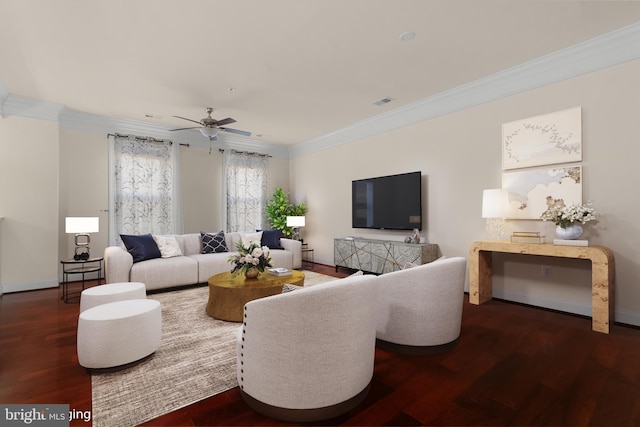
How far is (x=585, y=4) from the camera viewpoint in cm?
260

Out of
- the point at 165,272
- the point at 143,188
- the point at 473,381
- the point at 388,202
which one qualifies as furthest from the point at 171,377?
the point at 143,188

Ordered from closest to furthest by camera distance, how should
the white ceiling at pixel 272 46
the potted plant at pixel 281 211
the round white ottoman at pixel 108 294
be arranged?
1. the white ceiling at pixel 272 46
2. the round white ottoman at pixel 108 294
3. the potted plant at pixel 281 211

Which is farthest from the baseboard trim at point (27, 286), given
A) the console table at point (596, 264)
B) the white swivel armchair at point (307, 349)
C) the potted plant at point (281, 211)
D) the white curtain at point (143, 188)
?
the console table at point (596, 264)

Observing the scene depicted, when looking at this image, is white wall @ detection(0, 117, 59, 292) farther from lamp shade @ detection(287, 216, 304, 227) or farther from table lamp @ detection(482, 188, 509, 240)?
table lamp @ detection(482, 188, 509, 240)

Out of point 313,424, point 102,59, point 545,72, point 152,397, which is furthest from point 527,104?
point 102,59

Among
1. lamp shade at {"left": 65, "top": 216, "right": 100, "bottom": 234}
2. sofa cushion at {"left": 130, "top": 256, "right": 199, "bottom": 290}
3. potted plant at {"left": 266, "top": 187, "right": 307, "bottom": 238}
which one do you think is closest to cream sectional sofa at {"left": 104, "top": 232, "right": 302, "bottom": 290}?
sofa cushion at {"left": 130, "top": 256, "right": 199, "bottom": 290}

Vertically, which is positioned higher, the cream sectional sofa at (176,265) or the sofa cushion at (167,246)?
the sofa cushion at (167,246)

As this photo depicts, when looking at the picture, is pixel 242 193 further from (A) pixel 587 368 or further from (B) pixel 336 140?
(A) pixel 587 368

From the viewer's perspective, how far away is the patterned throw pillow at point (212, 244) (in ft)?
17.6

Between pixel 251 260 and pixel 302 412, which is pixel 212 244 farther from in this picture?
pixel 302 412

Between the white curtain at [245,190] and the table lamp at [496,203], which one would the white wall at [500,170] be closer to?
the table lamp at [496,203]

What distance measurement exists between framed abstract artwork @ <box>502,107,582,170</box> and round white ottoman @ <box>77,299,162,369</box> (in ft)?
14.2

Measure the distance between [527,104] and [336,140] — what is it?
3563 millimetres

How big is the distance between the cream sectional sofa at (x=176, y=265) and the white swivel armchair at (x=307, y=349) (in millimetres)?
3145
